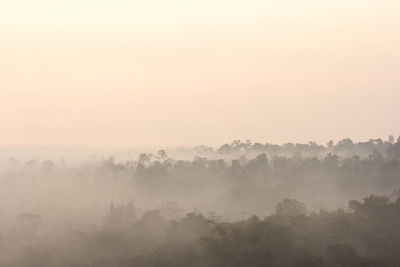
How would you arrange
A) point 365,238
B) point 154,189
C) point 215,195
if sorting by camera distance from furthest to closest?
point 154,189 < point 215,195 < point 365,238

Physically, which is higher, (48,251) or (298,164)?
(298,164)

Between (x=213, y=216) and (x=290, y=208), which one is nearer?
(x=290, y=208)

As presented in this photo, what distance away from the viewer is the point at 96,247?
75.4 m

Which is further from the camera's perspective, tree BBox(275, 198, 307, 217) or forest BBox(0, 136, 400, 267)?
tree BBox(275, 198, 307, 217)

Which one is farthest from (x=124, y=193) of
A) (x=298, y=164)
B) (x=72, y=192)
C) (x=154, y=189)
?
(x=298, y=164)

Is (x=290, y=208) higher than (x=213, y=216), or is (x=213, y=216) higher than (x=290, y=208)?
(x=290, y=208)

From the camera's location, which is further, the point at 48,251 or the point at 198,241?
the point at 48,251

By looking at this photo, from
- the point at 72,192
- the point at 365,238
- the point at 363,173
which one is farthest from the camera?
the point at 72,192

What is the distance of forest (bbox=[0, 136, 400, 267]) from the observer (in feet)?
195

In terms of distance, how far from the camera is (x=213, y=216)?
3740 inches

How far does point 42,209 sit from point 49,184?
56990 mm

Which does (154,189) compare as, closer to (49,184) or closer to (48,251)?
(49,184)

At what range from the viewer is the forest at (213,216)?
59.6 meters

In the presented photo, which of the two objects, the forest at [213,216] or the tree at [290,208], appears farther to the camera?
the tree at [290,208]
